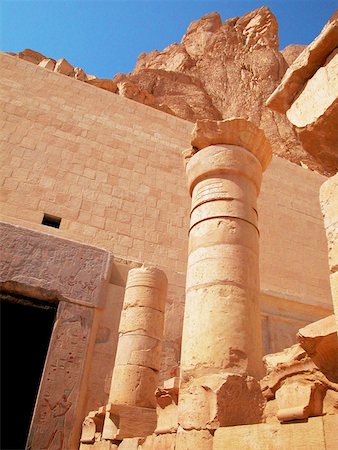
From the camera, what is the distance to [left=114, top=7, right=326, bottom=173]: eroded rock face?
820 inches

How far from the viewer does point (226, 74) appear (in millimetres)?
24844

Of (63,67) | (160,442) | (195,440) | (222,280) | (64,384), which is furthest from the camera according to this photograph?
(63,67)

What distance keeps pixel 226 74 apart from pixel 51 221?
65.6 ft

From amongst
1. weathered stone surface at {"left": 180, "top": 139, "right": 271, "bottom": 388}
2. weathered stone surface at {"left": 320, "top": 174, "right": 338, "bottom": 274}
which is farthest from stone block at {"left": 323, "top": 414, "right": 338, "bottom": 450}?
weathered stone surface at {"left": 180, "top": 139, "right": 271, "bottom": 388}

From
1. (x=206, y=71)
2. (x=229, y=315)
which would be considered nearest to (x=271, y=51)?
(x=206, y=71)

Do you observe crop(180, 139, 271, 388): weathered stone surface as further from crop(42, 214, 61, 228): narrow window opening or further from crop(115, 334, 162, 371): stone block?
crop(42, 214, 61, 228): narrow window opening

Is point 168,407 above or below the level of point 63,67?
below

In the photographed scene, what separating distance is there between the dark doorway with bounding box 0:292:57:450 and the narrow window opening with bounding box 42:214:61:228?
5.73ft

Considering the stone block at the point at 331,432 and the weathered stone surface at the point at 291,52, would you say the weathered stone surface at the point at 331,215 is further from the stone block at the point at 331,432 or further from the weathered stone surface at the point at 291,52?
the weathered stone surface at the point at 291,52

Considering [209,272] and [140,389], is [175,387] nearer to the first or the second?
[209,272]

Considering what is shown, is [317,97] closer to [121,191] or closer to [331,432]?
[331,432]

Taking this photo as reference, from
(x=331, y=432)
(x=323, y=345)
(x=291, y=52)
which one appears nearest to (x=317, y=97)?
(x=323, y=345)

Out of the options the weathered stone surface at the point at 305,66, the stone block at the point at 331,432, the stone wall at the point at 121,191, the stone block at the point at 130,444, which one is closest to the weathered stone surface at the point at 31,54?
the stone wall at the point at 121,191

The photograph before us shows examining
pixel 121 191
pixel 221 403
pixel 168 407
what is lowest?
pixel 221 403
